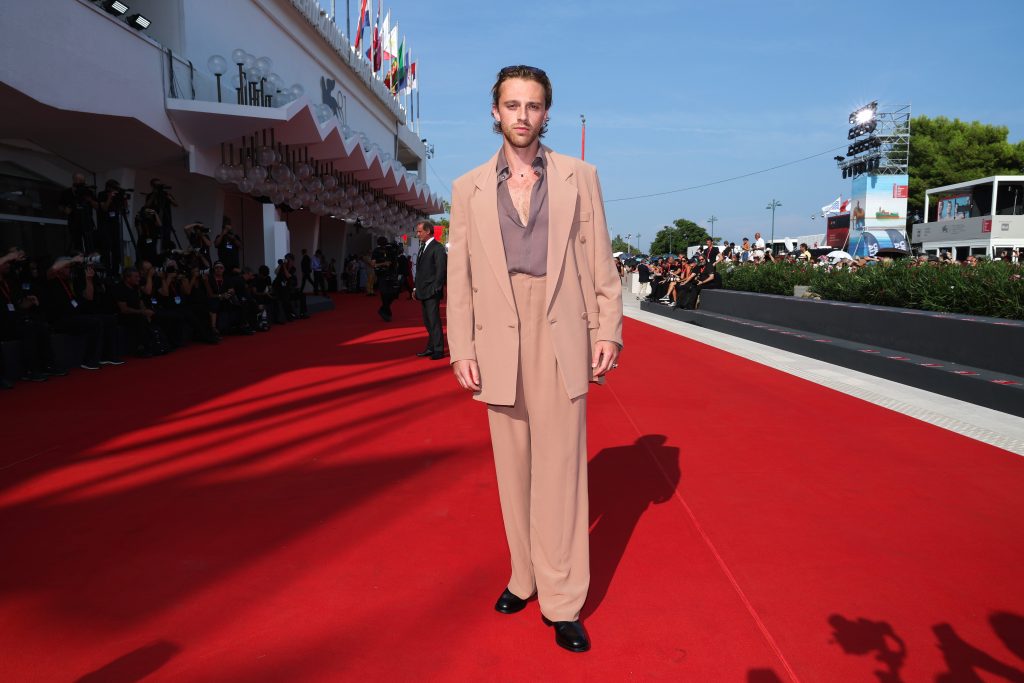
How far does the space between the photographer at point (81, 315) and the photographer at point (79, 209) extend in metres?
Result: 2.12

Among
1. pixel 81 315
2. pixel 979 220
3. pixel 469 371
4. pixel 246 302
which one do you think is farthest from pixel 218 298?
pixel 979 220

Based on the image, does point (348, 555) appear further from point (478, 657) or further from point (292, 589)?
point (478, 657)

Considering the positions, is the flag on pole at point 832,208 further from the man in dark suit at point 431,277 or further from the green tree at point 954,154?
the man in dark suit at point 431,277

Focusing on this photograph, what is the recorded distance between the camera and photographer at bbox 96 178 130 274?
11.0 metres

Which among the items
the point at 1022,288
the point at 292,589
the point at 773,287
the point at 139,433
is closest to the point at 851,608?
the point at 292,589

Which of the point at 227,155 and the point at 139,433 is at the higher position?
the point at 227,155

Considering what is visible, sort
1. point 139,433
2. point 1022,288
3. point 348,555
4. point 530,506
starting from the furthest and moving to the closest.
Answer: point 1022,288 < point 139,433 < point 348,555 < point 530,506

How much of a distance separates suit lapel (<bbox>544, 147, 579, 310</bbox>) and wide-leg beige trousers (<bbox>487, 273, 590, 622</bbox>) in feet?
0.19

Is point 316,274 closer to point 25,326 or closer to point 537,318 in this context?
point 25,326

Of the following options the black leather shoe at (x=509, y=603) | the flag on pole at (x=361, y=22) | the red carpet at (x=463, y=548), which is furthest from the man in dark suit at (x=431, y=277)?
the flag on pole at (x=361, y=22)

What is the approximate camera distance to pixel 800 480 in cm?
430

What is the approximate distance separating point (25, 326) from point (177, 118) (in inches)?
276

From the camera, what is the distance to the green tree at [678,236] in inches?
4936

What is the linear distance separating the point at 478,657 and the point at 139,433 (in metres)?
4.12
